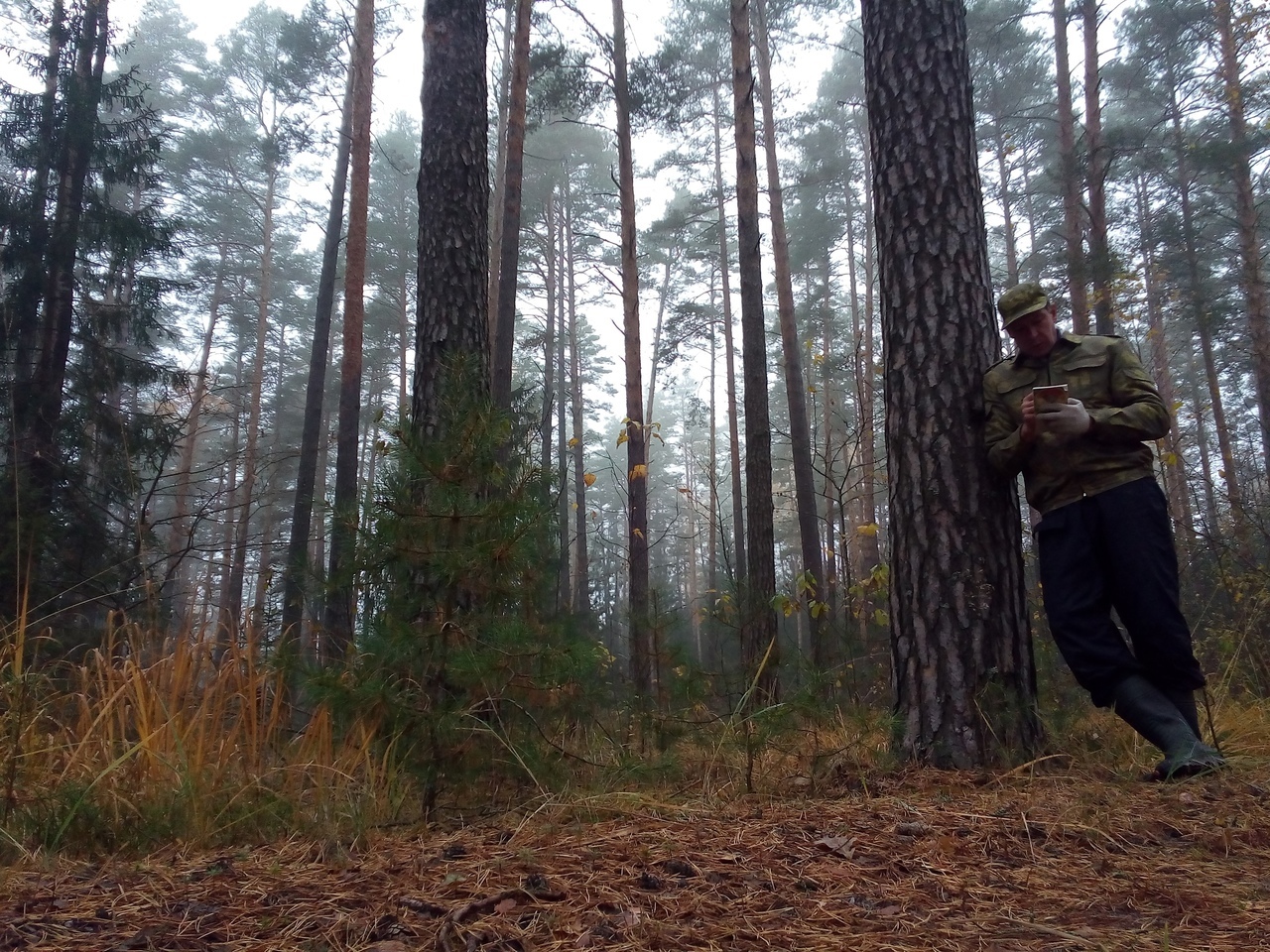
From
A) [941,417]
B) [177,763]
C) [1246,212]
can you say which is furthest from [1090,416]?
[1246,212]

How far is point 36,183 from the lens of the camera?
11.0 m

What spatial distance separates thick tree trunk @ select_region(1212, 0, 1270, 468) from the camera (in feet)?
41.0

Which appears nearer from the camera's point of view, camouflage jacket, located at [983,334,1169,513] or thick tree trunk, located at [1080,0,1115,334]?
camouflage jacket, located at [983,334,1169,513]

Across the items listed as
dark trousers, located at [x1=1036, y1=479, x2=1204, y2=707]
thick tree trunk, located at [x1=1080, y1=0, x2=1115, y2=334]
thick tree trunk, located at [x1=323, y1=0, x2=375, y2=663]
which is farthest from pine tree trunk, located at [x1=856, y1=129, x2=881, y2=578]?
dark trousers, located at [x1=1036, y1=479, x2=1204, y2=707]

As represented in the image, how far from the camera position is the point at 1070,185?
1268cm

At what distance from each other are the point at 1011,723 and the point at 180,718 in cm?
297

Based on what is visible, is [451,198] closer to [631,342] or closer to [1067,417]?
[1067,417]

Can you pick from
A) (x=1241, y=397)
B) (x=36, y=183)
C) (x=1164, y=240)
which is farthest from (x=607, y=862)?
(x=1241, y=397)

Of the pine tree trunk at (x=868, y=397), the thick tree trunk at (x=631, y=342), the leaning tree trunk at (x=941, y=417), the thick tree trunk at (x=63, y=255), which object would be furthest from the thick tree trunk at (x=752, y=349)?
the thick tree trunk at (x=63, y=255)

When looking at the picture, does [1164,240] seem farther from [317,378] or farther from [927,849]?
[927,849]

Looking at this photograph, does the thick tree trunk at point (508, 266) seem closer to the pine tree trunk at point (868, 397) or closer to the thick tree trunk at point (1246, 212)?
the pine tree trunk at point (868, 397)

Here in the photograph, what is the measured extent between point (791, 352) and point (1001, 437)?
10147 mm

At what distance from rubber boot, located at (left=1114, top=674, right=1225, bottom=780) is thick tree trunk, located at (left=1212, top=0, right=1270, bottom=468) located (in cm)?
1172

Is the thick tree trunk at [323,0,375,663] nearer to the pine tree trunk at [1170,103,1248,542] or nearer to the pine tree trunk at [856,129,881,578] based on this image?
the pine tree trunk at [856,129,881,578]
